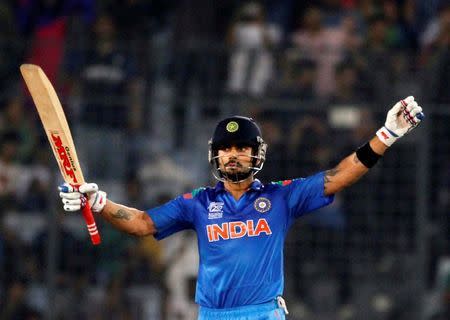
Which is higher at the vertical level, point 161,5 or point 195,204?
point 161,5

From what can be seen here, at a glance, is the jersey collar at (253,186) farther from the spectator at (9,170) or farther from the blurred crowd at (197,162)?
the spectator at (9,170)

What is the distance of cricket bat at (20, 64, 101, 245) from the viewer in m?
7.57

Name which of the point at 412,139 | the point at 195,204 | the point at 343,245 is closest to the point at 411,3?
the point at 412,139

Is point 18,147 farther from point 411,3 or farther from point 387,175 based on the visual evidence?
point 411,3

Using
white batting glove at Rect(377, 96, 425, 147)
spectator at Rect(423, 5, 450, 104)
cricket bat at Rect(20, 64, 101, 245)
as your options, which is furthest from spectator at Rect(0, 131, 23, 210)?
white batting glove at Rect(377, 96, 425, 147)

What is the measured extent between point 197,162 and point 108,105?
0.98 meters

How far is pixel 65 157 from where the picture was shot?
25.4 ft

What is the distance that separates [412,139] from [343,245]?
3.67ft

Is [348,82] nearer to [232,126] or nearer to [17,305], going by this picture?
[17,305]

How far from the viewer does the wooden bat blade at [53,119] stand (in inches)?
299

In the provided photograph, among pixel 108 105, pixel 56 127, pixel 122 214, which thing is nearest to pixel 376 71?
pixel 108 105

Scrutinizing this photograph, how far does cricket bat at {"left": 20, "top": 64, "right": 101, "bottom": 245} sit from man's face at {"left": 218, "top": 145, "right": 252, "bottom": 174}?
0.86m

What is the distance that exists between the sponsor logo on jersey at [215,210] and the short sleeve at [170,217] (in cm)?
16

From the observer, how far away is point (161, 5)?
13.6 meters
